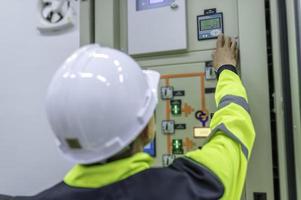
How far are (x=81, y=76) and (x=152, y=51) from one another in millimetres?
611

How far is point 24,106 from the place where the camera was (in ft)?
6.56

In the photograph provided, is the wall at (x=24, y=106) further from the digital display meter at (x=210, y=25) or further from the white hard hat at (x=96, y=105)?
the white hard hat at (x=96, y=105)

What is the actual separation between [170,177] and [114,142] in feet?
0.51

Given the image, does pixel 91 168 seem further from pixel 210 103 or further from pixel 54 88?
pixel 210 103

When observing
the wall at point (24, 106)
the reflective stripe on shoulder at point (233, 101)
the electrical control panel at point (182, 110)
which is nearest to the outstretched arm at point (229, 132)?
Answer: the reflective stripe on shoulder at point (233, 101)

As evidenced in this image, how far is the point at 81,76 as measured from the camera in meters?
0.80

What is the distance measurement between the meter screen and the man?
1.55ft

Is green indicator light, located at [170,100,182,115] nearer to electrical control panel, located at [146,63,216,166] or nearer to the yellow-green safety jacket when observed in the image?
electrical control panel, located at [146,63,216,166]

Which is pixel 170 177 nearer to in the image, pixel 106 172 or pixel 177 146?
pixel 106 172

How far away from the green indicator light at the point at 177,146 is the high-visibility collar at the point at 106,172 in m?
0.48

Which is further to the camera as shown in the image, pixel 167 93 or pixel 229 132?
pixel 167 93

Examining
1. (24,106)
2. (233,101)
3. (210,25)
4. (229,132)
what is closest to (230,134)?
(229,132)

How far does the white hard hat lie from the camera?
2.60 ft

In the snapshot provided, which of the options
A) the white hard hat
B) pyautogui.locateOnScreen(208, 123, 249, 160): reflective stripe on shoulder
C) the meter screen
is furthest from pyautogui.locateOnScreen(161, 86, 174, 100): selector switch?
the white hard hat
